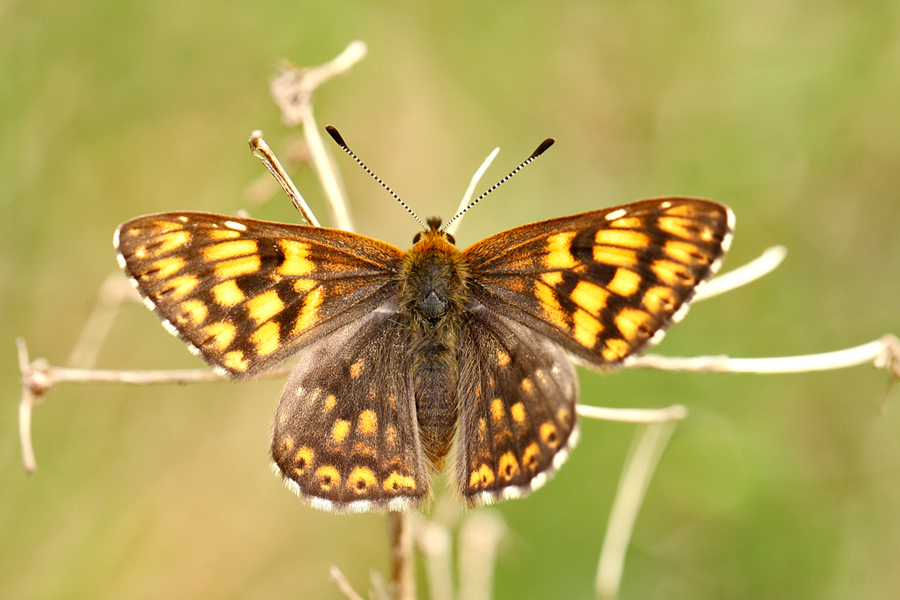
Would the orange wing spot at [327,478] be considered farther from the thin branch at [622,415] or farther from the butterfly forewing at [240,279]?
the thin branch at [622,415]

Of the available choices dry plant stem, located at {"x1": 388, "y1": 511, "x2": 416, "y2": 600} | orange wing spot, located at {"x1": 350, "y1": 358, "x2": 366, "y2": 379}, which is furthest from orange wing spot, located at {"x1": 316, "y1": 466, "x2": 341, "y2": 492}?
orange wing spot, located at {"x1": 350, "y1": 358, "x2": 366, "y2": 379}

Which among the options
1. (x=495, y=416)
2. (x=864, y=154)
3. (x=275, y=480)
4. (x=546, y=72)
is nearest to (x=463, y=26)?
(x=546, y=72)

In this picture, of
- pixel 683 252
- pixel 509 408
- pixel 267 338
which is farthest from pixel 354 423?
pixel 683 252

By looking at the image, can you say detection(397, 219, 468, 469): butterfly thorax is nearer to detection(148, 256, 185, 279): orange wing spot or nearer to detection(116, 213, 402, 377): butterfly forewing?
detection(116, 213, 402, 377): butterfly forewing

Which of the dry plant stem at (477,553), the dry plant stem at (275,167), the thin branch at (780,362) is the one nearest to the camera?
the dry plant stem at (275,167)

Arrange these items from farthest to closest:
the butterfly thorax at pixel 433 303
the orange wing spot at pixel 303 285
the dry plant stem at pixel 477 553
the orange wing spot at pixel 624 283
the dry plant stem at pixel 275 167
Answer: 1. the dry plant stem at pixel 477 553
2. the butterfly thorax at pixel 433 303
3. the orange wing spot at pixel 303 285
4. the orange wing spot at pixel 624 283
5. the dry plant stem at pixel 275 167

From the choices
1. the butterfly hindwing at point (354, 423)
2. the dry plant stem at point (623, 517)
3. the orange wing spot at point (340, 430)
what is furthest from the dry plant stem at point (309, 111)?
the dry plant stem at point (623, 517)

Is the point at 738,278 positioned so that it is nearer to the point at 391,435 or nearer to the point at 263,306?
the point at 391,435

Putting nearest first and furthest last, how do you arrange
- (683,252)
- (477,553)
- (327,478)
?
(683,252) → (327,478) → (477,553)

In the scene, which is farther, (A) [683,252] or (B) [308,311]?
(B) [308,311]
